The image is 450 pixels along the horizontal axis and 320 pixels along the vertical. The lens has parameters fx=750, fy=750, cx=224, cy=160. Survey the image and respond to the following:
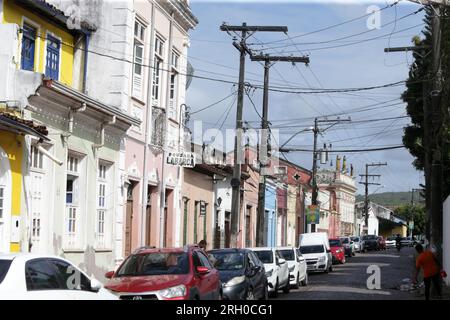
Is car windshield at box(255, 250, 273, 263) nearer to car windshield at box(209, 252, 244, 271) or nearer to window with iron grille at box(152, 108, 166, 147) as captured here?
car windshield at box(209, 252, 244, 271)

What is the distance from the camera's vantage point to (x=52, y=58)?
21.2 meters

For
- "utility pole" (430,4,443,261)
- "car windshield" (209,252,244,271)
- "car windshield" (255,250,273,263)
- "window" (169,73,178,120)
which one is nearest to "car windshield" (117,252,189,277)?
"car windshield" (209,252,244,271)

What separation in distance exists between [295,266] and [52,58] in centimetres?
1179

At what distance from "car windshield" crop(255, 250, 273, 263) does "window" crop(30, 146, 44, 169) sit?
8324 mm

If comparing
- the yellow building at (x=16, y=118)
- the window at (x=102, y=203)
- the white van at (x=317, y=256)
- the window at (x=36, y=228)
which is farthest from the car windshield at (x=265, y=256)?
the white van at (x=317, y=256)

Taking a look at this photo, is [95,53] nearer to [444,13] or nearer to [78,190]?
[78,190]

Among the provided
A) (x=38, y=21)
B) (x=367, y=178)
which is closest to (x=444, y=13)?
(x=38, y=21)

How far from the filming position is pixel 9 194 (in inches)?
675

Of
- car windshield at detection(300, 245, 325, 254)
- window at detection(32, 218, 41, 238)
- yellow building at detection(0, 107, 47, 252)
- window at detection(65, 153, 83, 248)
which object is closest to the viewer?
yellow building at detection(0, 107, 47, 252)

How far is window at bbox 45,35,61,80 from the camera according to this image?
822 inches

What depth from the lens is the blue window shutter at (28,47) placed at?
63.1ft

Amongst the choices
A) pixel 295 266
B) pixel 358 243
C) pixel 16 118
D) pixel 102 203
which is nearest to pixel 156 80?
pixel 102 203
